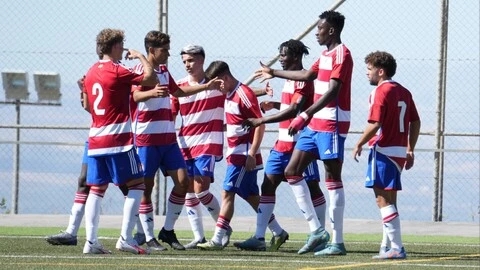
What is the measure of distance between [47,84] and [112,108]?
7981 mm

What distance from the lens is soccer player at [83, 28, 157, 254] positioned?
11570mm

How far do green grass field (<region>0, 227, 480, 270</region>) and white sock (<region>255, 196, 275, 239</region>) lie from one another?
30 centimetres

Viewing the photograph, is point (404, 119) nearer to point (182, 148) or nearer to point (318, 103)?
point (318, 103)

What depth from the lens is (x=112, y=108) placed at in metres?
11.6

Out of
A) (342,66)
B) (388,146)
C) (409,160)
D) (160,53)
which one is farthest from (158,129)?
(409,160)

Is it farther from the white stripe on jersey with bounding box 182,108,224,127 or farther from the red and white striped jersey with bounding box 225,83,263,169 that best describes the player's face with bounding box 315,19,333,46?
the white stripe on jersey with bounding box 182,108,224,127

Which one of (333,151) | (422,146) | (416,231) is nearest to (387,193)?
(333,151)

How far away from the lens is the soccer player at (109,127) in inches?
456

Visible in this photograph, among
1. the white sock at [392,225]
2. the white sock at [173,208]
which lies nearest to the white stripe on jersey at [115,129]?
the white sock at [173,208]

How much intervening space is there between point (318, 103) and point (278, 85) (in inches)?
273

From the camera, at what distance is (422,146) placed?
18.6 meters

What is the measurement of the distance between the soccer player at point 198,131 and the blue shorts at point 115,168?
1779mm

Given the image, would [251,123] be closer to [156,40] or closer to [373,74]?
[373,74]

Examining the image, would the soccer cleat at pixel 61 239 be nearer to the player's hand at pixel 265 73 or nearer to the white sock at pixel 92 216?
the white sock at pixel 92 216
